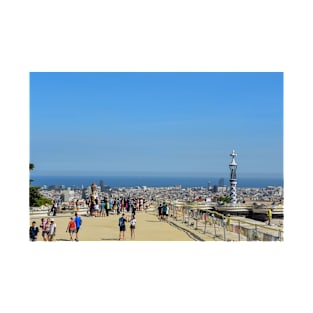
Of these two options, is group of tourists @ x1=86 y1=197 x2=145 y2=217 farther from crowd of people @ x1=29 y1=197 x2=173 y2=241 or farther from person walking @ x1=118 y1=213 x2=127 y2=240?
person walking @ x1=118 y1=213 x2=127 y2=240

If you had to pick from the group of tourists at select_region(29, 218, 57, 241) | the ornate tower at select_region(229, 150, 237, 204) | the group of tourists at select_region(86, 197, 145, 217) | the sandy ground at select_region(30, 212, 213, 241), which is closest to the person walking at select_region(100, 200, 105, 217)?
the group of tourists at select_region(86, 197, 145, 217)

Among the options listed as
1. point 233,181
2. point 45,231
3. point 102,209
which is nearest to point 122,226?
point 45,231

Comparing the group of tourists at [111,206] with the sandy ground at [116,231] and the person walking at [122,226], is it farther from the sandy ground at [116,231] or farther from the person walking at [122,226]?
the person walking at [122,226]

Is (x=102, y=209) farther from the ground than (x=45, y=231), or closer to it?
farther from the ground

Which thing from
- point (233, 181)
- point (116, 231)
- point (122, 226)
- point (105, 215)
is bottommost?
point (116, 231)

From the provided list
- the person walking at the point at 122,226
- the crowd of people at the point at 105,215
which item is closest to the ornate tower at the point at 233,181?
the crowd of people at the point at 105,215

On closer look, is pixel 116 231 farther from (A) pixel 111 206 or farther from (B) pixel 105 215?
(A) pixel 111 206

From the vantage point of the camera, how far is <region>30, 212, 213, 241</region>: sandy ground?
12.9m

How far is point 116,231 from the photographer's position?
13992 mm

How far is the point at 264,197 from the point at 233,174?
544 centimetres
